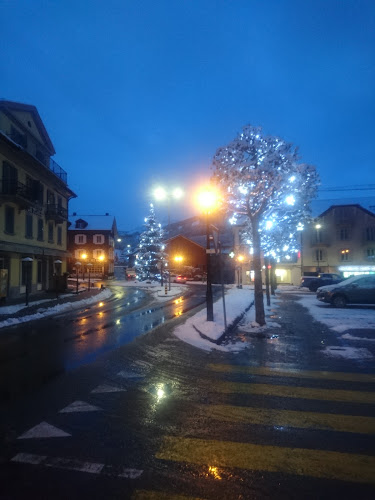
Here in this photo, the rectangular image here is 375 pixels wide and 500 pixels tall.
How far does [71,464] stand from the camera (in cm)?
371

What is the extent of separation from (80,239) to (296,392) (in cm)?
5940

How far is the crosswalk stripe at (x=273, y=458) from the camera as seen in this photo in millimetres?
3535

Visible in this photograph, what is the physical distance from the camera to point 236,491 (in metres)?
3.26

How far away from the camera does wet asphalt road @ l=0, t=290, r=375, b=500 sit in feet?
11.0

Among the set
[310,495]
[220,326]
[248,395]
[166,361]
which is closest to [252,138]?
[220,326]

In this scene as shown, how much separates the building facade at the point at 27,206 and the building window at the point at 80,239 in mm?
28041

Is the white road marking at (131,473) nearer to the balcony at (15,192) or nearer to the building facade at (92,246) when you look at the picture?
the balcony at (15,192)

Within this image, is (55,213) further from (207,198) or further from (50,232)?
(207,198)

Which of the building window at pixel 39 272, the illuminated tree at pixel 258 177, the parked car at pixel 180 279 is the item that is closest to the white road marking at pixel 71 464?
the illuminated tree at pixel 258 177

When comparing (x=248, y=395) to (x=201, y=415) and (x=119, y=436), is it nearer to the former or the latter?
(x=201, y=415)

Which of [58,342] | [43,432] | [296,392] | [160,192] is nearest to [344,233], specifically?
[160,192]

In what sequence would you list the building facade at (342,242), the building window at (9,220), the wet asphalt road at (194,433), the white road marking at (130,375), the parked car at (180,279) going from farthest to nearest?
the parked car at (180,279) → the building facade at (342,242) → the building window at (9,220) → the white road marking at (130,375) → the wet asphalt road at (194,433)

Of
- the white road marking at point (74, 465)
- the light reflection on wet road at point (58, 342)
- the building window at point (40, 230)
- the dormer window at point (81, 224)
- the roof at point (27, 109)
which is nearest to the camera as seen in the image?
the white road marking at point (74, 465)

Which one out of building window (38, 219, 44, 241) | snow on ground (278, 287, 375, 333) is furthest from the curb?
building window (38, 219, 44, 241)
